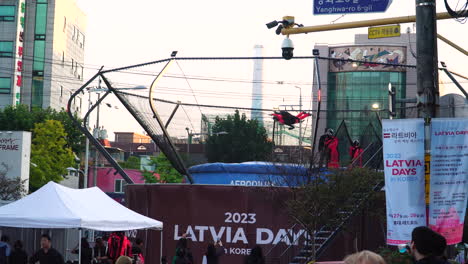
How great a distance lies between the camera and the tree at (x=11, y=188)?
150 feet

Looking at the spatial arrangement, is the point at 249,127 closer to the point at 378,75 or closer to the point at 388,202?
the point at 378,75

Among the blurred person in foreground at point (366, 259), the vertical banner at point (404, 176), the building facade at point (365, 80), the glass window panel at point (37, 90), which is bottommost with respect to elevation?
the blurred person in foreground at point (366, 259)

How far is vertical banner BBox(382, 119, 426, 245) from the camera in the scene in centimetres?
1005

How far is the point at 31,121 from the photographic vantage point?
76.1 metres

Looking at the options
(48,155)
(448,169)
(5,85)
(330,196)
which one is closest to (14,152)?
(48,155)

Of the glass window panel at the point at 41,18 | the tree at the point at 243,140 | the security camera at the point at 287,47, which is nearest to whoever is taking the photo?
the security camera at the point at 287,47

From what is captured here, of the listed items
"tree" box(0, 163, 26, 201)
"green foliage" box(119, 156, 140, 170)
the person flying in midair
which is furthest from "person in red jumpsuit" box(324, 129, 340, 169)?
"green foliage" box(119, 156, 140, 170)

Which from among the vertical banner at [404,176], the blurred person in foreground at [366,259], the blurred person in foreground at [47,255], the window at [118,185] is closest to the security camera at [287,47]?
the vertical banner at [404,176]

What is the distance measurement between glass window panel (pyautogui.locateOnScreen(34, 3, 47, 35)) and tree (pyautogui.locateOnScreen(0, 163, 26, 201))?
51.3 meters

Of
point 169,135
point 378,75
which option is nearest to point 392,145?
point 169,135

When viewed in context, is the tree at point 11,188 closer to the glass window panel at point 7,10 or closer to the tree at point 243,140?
the tree at point 243,140

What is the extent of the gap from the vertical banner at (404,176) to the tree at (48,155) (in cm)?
5835

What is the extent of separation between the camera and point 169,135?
3139 cm

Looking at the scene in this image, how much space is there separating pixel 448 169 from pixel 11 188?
1586 inches
